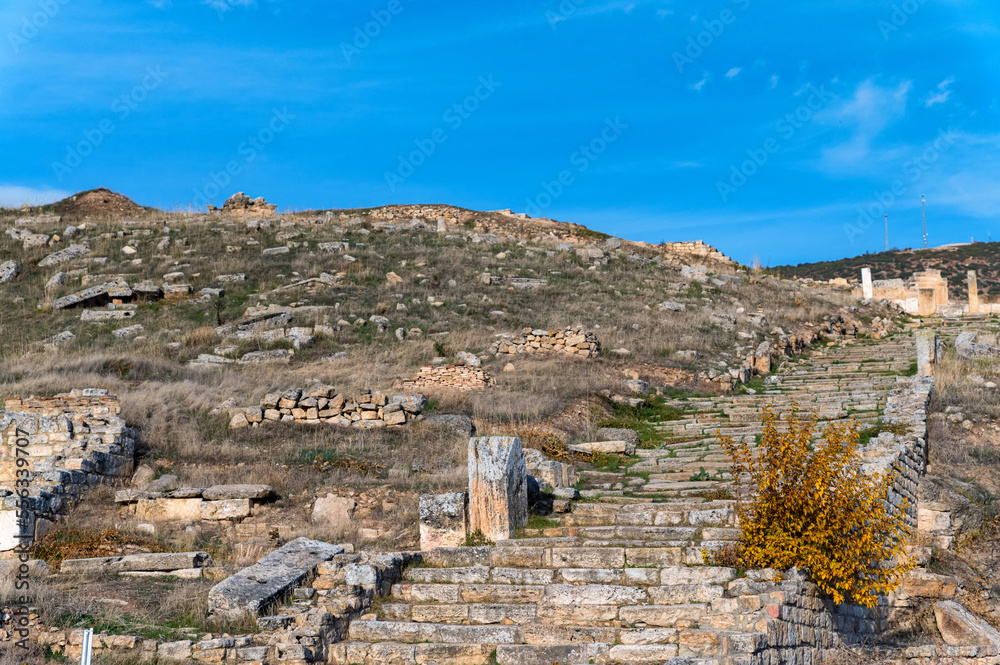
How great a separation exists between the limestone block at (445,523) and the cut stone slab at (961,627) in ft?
18.6

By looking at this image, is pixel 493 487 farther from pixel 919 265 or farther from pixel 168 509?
pixel 919 265

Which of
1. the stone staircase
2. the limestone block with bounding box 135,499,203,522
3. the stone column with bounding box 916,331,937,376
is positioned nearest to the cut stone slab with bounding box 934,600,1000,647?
the stone staircase

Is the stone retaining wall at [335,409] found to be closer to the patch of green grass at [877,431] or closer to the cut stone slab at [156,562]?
the cut stone slab at [156,562]

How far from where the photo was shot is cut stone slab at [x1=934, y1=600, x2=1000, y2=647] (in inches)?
371

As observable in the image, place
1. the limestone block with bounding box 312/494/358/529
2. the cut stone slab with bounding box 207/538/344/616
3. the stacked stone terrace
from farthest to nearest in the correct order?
1. the limestone block with bounding box 312/494/358/529
2. the stacked stone terrace
3. the cut stone slab with bounding box 207/538/344/616

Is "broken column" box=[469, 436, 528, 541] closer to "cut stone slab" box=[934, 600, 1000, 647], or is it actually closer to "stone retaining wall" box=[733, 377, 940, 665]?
"stone retaining wall" box=[733, 377, 940, 665]

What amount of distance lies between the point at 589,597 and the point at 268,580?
3.09 m

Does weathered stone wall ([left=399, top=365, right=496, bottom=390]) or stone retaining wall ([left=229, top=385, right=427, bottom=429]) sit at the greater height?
Result: weathered stone wall ([left=399, top=365, right=496, bottom=390])

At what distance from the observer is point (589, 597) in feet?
25.7

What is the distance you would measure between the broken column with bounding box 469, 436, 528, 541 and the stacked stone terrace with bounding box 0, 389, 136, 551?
A: 5513mm

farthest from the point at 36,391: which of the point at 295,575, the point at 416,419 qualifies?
the point at 295,575

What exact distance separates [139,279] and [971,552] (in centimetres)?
2451

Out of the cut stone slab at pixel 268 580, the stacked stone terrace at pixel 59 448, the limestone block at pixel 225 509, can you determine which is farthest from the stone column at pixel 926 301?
the cut stone slab at pixel 268 580

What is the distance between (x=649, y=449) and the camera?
1462 centimetres
